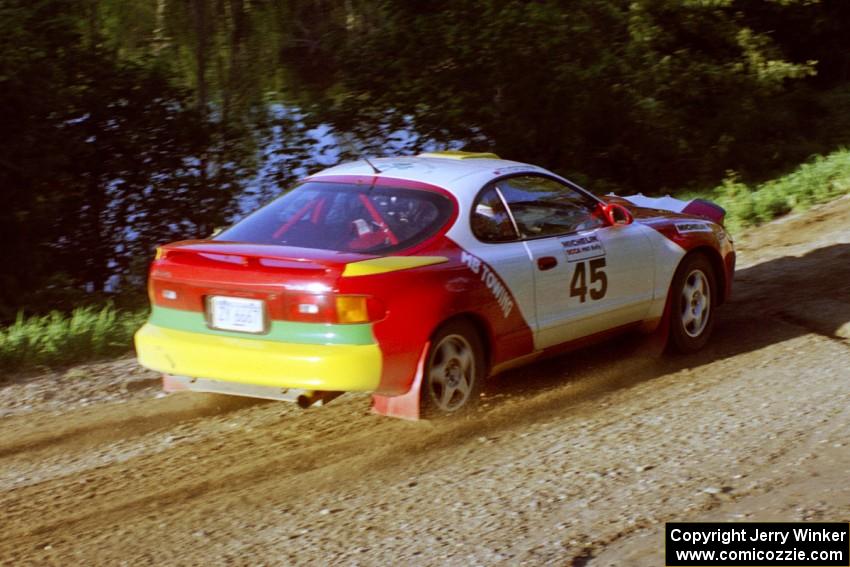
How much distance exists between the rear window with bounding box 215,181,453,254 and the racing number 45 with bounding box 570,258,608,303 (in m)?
1.02

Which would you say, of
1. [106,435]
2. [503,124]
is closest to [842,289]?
[106,435]

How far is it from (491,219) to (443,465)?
5.30 ft

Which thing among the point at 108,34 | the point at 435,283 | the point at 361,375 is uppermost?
the point at 108,34

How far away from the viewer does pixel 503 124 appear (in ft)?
53.1

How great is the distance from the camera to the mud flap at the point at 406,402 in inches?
235

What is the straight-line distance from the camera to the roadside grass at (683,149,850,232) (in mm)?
13320

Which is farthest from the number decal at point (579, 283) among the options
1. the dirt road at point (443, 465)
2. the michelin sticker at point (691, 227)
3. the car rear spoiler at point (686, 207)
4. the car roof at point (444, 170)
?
the car rear spoiler at point (686, 207)

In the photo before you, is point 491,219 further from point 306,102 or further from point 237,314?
point 306,102

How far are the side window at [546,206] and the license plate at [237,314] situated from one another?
5.62 feet

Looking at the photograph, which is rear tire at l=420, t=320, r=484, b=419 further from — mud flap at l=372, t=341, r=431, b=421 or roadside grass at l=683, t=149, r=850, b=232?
roadside grass at l=683, t=149, r=850, b=232

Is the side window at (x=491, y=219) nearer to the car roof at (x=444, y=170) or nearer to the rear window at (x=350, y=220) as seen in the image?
the car roof at (x=444, y=170)

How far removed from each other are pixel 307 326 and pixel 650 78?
520 inches

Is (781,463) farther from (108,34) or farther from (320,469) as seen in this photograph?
(108,34)

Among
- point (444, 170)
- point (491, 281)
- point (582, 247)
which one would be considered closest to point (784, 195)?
point (582, 247)
